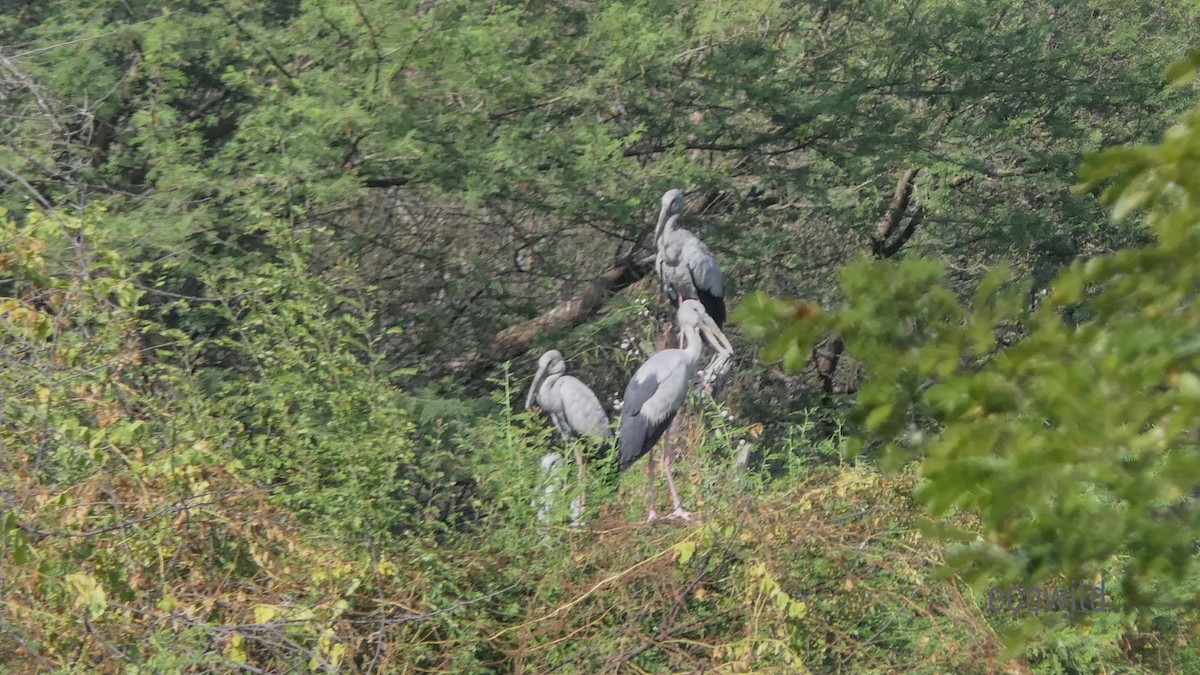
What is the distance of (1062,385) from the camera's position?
2160 mm

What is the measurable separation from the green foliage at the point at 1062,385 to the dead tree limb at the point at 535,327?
22.8 feet

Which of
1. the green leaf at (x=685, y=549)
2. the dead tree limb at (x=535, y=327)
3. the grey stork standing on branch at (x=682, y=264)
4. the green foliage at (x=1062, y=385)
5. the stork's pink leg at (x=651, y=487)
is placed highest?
the green foliage at (x=1062, y=385)

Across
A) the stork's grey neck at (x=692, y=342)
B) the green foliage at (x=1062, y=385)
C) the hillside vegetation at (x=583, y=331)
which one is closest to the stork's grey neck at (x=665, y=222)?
the hillside vegetation at (x=583, y=331)

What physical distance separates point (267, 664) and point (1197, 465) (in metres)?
4.01

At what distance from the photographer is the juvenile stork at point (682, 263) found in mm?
8148

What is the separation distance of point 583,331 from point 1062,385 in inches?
281

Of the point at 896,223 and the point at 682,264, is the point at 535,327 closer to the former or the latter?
the point at 682,264

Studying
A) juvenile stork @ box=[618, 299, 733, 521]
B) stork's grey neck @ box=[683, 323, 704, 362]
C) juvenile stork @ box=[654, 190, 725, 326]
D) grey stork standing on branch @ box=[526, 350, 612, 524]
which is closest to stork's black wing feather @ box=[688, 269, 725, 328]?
juvenile stork @ box=[654, 190, 725, 326]

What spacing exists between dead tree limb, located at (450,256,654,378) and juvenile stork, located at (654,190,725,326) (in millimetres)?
1396

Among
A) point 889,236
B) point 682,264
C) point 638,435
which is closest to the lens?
point 638,435

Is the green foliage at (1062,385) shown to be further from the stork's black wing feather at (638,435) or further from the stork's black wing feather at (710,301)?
the stork's black wing feather at (710,301)

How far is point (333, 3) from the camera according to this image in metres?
8.30

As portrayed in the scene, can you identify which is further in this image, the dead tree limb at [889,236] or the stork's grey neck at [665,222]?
the dead tree limb at [889,236]

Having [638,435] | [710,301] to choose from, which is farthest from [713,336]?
[710,301]
